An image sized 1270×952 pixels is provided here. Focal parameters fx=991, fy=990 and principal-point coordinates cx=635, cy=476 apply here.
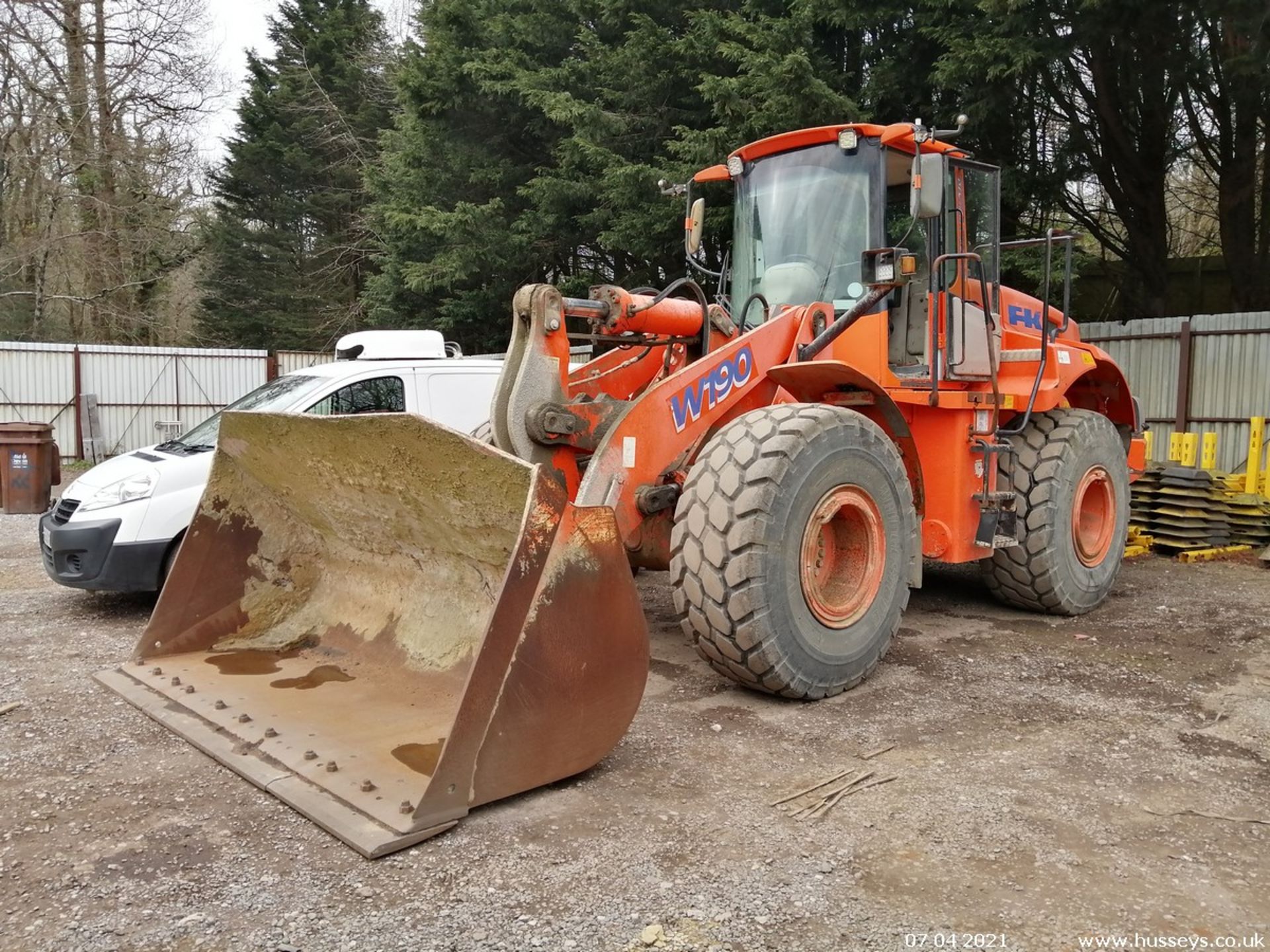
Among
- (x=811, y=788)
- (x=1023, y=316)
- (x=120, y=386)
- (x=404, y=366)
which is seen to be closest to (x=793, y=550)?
(x=811, y=788)

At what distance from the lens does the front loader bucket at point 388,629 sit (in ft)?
10.3

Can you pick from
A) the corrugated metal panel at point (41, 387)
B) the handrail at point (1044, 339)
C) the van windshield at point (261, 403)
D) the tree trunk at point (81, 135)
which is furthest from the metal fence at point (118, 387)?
the handrail at point (1044, 339)

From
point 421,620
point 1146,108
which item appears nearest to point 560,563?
point 421,620

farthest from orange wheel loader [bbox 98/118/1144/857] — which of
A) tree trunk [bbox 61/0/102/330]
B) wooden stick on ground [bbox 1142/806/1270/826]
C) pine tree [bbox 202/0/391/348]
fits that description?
pine tree [bbox 202/0/391/348]

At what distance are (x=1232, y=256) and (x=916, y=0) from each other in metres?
6.52

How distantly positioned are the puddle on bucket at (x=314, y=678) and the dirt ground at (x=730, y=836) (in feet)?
1.54

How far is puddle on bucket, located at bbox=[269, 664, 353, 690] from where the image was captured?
4211 mm

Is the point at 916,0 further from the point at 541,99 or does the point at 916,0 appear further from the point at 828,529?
the point at 828,529

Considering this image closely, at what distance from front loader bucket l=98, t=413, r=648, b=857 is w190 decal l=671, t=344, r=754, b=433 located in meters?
1.17

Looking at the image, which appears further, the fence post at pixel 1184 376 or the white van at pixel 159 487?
the fence post at pixel 1184 376

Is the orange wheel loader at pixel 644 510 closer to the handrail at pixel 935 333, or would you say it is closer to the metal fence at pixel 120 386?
the handrail at pixel 935 333

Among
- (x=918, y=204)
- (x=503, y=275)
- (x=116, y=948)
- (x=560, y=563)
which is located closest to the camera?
(x=116, y=948)

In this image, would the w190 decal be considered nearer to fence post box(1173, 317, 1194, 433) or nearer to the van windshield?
the van windshield

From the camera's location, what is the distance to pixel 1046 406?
19.7 feet
